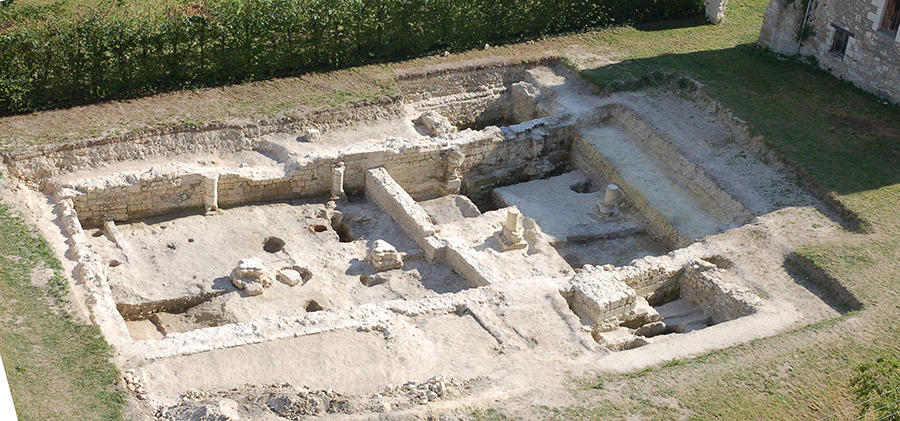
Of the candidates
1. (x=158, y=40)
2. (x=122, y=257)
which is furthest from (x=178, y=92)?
(x=122, y=257)

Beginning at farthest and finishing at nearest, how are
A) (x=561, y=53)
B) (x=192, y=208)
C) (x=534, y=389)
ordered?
(x=561, y=53), (x=192, y=208), (x=534, y=389)

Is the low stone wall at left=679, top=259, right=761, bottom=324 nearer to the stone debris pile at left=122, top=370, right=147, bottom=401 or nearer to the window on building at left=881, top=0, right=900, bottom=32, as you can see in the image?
the window on building at left=881, top=0, right=900, bottom=32

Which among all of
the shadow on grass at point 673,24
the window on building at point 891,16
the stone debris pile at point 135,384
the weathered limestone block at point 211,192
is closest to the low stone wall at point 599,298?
the stone debris pile at point 135,384

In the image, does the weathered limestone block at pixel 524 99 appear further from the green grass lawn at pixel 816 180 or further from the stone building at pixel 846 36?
the stone building at pixel 846 36

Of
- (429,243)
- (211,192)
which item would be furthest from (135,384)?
(429,243)

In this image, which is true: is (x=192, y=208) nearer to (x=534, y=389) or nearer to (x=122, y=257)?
(x=122, y=257)

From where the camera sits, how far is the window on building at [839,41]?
912 inches

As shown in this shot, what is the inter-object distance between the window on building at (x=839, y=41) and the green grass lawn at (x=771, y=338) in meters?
1.31

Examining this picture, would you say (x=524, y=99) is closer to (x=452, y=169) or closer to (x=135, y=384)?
(x=452, y=169)

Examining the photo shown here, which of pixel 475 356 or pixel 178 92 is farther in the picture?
pixel 178 92

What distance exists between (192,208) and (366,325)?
5.97 meters

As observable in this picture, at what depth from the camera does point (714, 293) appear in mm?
16438

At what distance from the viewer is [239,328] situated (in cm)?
1441

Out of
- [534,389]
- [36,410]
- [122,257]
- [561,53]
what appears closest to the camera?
[36,410]
